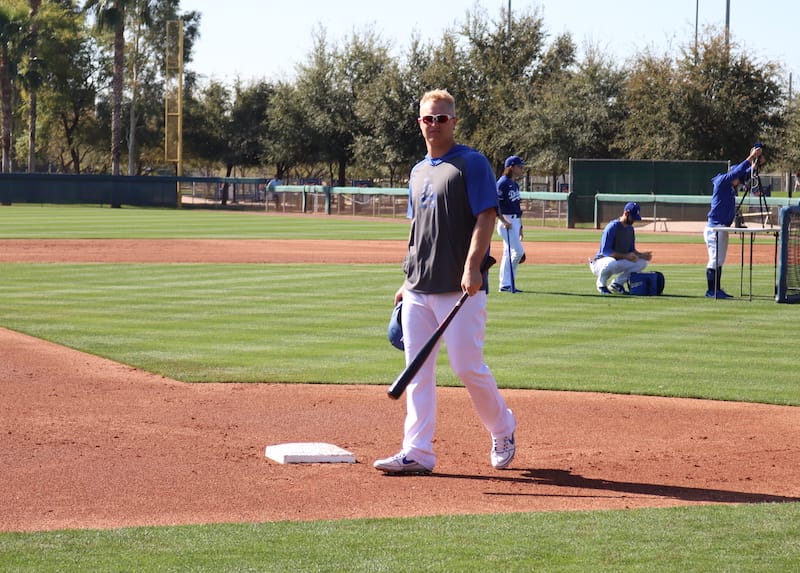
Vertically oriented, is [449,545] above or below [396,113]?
below

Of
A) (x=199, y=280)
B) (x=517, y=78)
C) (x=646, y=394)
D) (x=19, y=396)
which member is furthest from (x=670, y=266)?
(x=517, y=78)

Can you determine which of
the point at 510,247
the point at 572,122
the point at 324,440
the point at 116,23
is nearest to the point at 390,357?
the point at 324,440

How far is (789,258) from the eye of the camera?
1576 centimetres

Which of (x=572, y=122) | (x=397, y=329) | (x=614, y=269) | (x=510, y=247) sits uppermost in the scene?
(x=572, y=122)

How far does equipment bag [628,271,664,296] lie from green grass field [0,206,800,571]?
391 millimetres

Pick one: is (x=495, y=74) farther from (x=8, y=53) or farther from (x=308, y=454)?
(x=308, y=454)

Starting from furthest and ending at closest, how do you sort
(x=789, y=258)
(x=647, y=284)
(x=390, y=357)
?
(x=647, y=284) < (x=789, y=258) < (x=390, y=357)

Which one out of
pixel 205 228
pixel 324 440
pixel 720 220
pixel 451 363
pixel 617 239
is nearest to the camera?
pixel 451 363

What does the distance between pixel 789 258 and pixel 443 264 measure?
11.0 m

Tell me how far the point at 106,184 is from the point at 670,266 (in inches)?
1524

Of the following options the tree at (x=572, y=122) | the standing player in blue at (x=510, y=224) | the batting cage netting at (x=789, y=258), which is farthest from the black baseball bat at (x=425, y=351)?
the tree at (x=572, y=122)

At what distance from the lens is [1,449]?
22.3ft

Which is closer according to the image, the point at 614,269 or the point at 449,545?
the point at 449,545

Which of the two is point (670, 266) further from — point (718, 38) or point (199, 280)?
point (718, 38)
